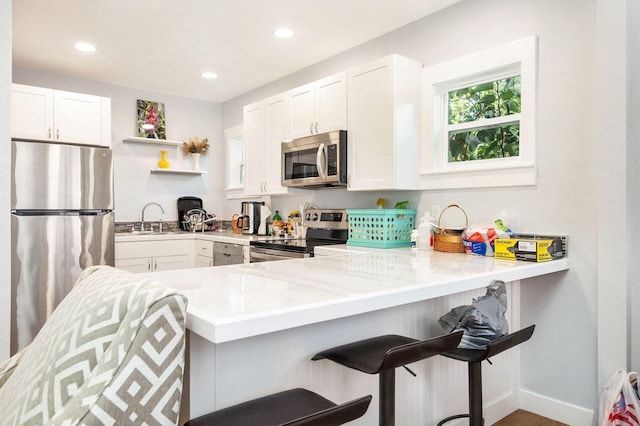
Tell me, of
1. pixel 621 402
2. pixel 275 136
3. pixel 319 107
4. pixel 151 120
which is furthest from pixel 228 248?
pixel 621 402

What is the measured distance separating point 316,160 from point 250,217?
1.46 meters

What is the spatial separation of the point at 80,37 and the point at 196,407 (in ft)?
11.2

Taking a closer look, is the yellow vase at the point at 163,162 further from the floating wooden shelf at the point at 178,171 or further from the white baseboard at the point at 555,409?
the white baseboard at the point at 555,409

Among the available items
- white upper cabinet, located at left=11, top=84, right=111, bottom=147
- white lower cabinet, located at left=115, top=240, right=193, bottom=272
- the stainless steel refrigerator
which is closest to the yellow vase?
white upper cabinet, located at left=11, top=84, right=111, bottom=147

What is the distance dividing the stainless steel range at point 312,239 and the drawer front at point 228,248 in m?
0.24

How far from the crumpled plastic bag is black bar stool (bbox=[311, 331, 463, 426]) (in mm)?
324


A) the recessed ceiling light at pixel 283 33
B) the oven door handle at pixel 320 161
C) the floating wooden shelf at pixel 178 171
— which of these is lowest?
the oven door handle at pixel 320 161

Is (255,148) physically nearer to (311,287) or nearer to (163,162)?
(163,162)

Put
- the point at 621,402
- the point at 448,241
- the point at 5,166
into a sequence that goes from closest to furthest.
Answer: the point at 621,402 < the point at 5,166 < the point at 448,241

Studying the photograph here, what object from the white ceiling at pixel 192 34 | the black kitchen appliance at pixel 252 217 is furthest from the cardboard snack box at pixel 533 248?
the black kitchen appliance at pixel 252 217

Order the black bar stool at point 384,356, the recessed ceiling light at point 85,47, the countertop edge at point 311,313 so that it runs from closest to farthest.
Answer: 1. the countertop edge at point 311,313
2. the black bar stool at point 384,356
3. the recessed ceiling light at point 85,47

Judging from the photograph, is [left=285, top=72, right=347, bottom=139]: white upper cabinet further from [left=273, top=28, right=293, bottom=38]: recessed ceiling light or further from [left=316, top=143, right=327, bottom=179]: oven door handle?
[left=273, top=28, right=293, bottom=38]: recessed ceiling light

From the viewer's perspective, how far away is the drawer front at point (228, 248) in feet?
12.7

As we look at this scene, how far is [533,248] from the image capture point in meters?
2.09
